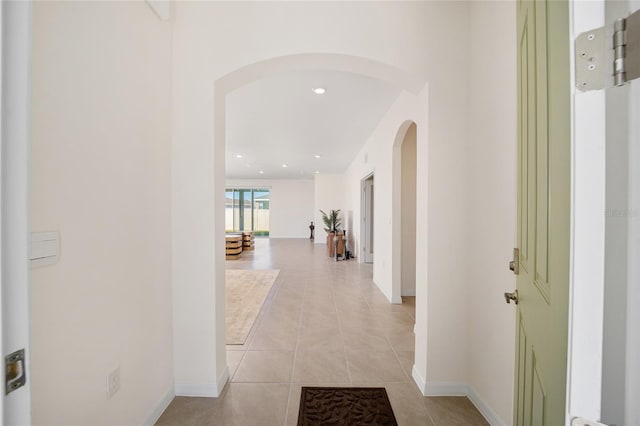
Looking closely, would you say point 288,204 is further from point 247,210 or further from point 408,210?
point 408,210

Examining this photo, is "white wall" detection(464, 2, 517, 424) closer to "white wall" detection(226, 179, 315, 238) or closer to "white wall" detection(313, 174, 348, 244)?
"white wall" detection(313, 174, 348, 244)

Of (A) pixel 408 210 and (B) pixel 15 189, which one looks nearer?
(B) pixel 15 189

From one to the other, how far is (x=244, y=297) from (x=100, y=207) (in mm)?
3111

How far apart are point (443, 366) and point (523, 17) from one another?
1995 mm

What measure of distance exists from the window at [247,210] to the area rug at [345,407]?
37.9ft

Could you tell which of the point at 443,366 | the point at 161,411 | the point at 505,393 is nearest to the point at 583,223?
the point at 505,393

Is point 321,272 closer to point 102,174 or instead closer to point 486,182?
point 486,182

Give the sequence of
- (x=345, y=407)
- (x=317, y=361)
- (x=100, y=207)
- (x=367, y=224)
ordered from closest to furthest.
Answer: (x=100, y=207), (x=345, y=407), (x=317, y=361), (x=367, y=224)

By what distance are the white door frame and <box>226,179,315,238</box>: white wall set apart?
11.9m

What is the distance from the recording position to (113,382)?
1.35 meters

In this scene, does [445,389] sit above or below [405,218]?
below

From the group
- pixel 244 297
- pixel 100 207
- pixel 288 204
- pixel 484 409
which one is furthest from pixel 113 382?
pixel 288 204

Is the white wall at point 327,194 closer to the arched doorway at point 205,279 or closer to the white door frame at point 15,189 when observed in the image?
the arched doorway at point 205,279

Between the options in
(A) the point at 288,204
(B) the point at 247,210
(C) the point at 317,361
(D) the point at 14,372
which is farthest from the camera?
(B) the point at 247,210
